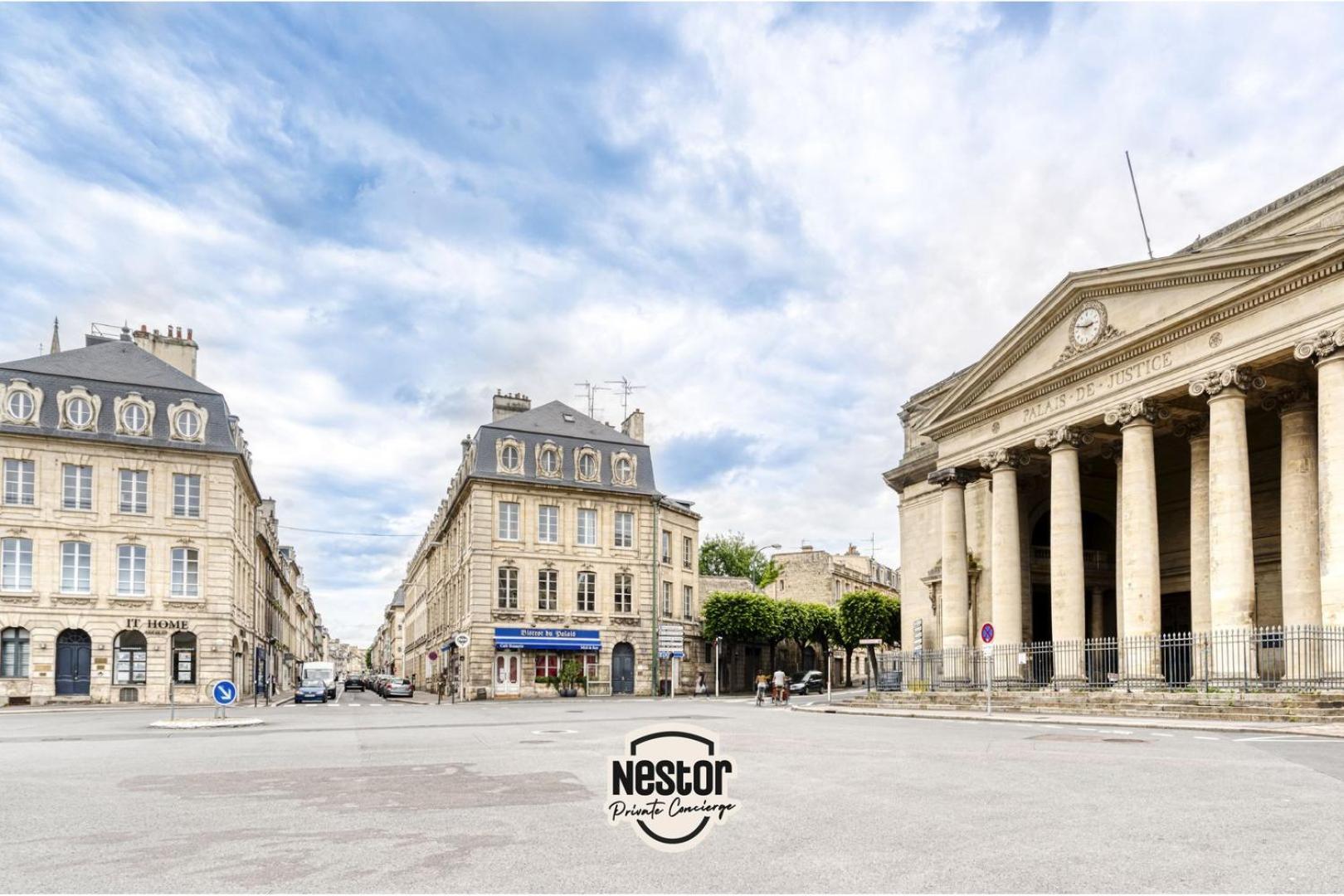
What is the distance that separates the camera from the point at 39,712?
34312mm

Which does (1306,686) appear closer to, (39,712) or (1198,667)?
(1198,667)

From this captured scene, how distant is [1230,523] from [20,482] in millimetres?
40277

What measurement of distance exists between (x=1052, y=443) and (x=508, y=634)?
27.0m

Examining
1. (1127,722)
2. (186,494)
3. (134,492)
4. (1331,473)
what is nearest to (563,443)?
(186,494)

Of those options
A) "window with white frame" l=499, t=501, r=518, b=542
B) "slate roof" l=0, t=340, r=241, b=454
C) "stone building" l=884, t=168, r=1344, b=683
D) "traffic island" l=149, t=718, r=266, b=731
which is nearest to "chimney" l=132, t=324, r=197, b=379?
"slate roof" l=0, t=340, r=241, b=454

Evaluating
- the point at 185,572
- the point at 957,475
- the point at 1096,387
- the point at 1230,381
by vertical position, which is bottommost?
the point at 185,572

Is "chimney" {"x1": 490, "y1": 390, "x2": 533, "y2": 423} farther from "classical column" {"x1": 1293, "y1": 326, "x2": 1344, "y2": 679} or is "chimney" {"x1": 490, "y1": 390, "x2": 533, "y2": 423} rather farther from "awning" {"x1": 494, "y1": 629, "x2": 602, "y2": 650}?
"classical column" {"x1": 1293, "y1": 326, "x2": 1344, "y2": 679}

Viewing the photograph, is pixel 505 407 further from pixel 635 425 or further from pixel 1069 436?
pixel 1069 436

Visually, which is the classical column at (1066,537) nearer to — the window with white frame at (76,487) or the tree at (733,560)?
the window with white frame at (76,487)

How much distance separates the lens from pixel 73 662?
1585 inches

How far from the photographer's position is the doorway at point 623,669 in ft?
167

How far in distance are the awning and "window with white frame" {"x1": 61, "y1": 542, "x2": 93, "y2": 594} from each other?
1655cm

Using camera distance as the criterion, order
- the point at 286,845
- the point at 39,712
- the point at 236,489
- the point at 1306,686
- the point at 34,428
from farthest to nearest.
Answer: the point at 236,489 < the point at 34,428 < the point at 39,712 < the point at 1306,686 < the point at 286,845

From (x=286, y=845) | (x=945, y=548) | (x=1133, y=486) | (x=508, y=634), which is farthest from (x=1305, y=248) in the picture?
(x=508, y=634)
